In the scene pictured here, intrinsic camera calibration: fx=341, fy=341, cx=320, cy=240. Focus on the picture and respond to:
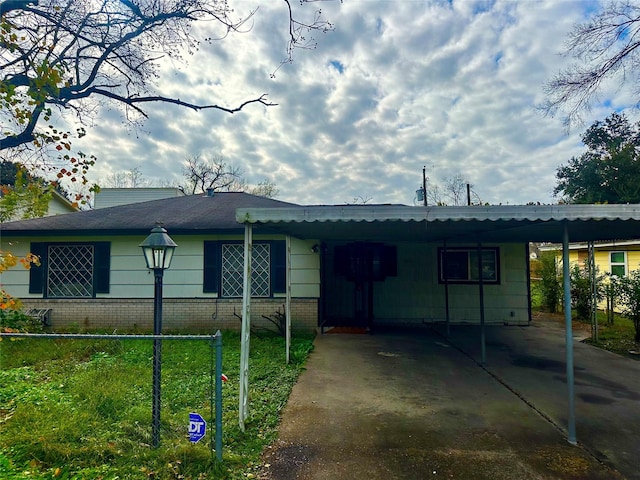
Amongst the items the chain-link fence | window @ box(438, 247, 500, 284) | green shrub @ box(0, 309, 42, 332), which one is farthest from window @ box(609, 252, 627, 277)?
green shrub @ box(0, 309, 42, 332)

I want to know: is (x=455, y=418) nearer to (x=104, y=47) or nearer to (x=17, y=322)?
(x=104, y=47)

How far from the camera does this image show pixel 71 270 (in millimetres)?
8133

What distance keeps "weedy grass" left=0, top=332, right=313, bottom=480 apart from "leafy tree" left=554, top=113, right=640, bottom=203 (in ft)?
62.3

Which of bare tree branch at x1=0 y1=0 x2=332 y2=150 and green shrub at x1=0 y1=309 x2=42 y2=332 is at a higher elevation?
bare tree branch at x1=0 y1=0 x2=332 y2=150

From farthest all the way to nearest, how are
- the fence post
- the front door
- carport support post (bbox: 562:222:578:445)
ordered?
1. the front door
2. carport support post (bbox: 562:222:578:445)
3. the fence post

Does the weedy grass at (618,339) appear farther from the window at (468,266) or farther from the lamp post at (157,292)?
the lamp post at (157,292)

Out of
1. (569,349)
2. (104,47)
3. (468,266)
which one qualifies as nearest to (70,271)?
(104,47)

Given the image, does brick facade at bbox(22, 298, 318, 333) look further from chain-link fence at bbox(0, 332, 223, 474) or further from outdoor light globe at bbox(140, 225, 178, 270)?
outdoor light globe at bbox(140, 225, 178, 270)

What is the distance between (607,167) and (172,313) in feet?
69.8

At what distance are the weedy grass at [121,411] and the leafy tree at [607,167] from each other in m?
19.0

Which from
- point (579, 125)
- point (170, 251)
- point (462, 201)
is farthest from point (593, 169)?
point (170, 251)

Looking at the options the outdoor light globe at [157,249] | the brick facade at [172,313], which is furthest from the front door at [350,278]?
the outdoor light globe at [157,249]

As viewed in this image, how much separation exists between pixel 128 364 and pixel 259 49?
5999mm

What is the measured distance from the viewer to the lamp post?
289 centimetres
